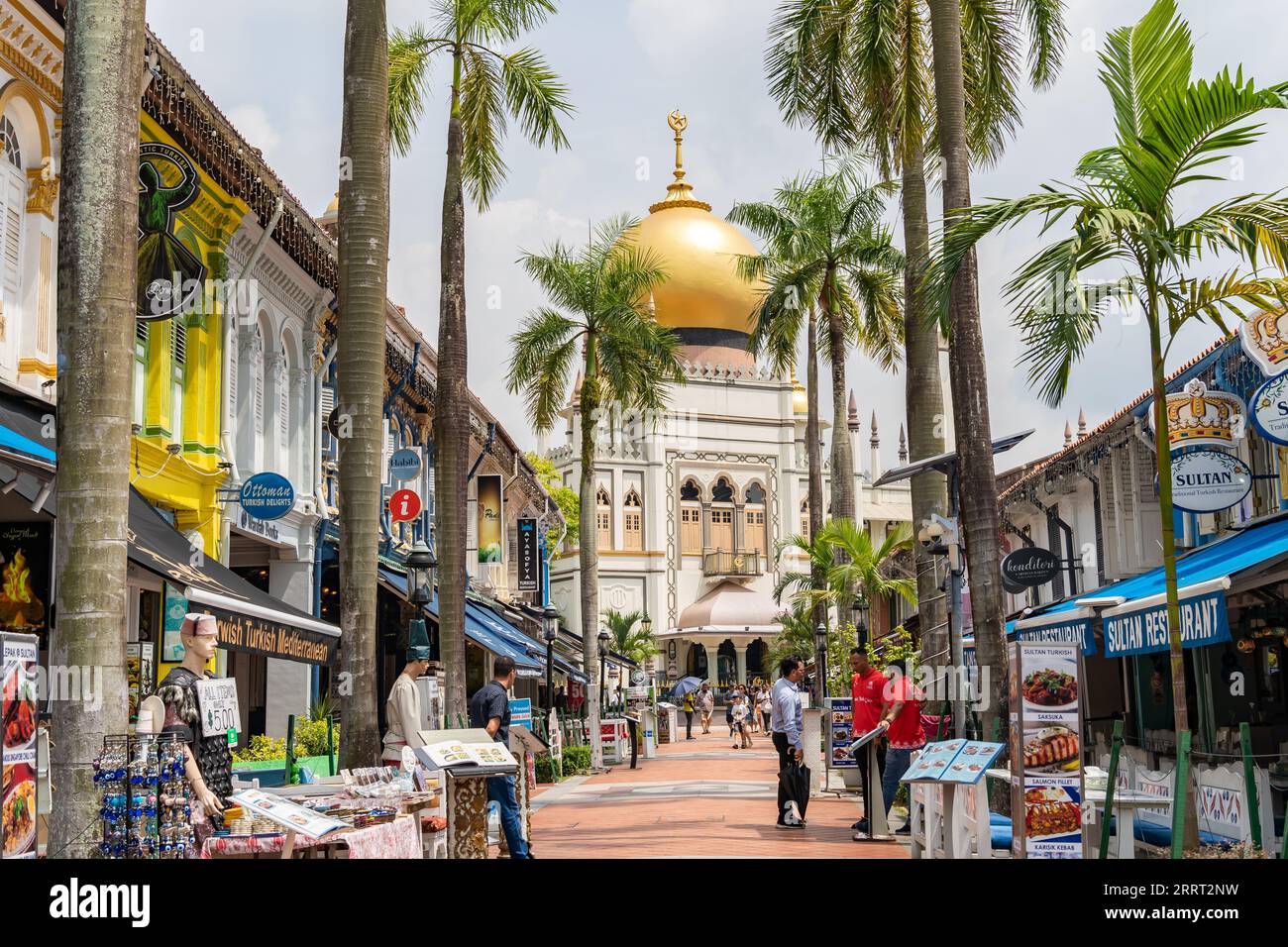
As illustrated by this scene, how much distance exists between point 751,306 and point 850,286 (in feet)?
124

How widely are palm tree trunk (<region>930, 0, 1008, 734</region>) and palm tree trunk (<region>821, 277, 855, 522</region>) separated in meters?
17.0

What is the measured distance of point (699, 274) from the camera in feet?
231

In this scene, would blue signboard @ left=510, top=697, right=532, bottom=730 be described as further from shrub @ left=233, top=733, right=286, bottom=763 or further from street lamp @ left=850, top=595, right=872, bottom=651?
street lamp @ left=850, top=595, right=872, bottom=651

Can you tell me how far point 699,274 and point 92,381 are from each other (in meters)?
63.3

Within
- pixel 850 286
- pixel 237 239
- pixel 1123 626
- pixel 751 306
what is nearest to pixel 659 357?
pixel 850 286

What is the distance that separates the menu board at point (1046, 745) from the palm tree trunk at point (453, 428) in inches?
421

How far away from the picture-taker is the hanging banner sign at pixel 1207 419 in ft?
56.4

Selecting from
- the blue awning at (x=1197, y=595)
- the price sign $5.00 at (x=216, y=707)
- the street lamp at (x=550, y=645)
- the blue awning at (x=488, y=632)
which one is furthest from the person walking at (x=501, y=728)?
the street lamp at (x=550, y=645)

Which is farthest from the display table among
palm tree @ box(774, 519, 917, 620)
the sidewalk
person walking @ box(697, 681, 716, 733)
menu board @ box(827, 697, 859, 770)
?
person walking @ box(697, 681, 716, 733)

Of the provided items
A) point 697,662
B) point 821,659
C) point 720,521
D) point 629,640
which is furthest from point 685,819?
point 720,521

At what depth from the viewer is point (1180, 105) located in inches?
419

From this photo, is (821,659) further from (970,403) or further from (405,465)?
(970,403)
